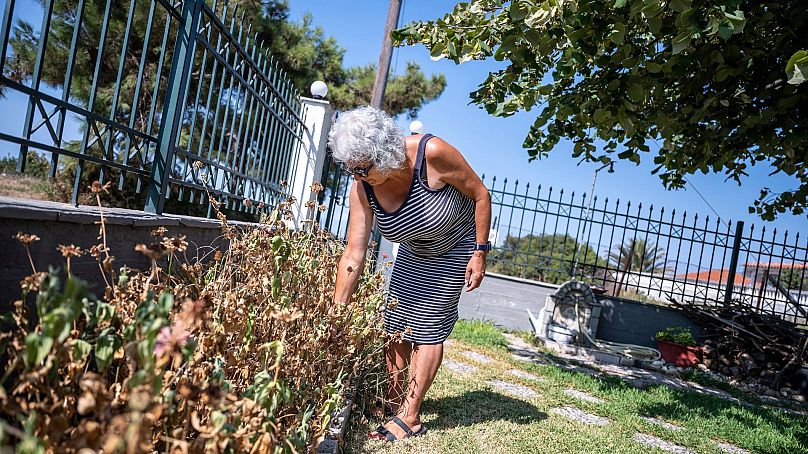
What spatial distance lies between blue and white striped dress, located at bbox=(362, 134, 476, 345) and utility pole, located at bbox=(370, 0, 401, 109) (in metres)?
5.05

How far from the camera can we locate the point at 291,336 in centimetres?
215

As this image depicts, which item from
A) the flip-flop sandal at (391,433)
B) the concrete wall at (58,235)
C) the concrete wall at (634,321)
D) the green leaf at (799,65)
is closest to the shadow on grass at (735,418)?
the flip-flop sandal at (391,433)

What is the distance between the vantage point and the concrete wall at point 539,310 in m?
8.79

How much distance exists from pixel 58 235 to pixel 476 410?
2504 mm

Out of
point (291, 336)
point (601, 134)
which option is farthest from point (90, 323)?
point (601, 134)


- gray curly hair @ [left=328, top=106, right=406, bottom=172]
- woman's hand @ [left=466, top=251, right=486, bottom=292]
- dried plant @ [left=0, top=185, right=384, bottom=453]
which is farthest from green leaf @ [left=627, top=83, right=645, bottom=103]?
dried plant @ [left=0, top=185, right=384, bottom=453]

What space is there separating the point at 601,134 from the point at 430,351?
249 centimetres

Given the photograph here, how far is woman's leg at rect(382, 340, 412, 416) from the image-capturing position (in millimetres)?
3078

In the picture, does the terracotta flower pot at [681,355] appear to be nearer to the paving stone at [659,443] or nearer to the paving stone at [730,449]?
the paving stone at [730,449]

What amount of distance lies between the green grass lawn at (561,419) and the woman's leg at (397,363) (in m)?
0.17

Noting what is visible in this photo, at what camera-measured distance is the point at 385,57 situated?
7961 mm

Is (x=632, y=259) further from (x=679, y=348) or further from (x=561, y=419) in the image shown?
(x=561, y=419)

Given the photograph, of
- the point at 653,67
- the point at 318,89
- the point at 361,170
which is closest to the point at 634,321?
the point at 318,89

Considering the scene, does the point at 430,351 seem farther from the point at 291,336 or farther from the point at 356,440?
the point at 291,336
